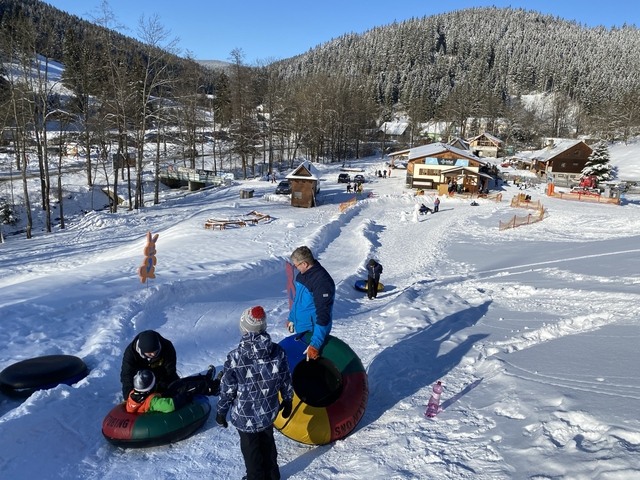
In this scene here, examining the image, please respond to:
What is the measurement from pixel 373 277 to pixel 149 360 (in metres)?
7.97

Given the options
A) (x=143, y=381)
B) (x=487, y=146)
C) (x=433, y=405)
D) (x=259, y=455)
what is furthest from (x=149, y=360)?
(x=487, y=146)

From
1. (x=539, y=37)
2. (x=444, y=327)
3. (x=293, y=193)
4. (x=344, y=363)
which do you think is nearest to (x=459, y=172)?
(x=293, y=193)

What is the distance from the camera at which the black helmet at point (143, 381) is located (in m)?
5.09

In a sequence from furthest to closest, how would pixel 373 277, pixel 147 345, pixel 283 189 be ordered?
1. pixel 283 189
2. pixel 373 277
3. pixel 147 345

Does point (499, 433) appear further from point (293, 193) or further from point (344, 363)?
point (293, 193)

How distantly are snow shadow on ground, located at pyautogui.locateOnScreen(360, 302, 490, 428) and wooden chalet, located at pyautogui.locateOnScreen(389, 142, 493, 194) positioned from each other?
34.3 meters

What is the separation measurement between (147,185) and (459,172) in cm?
3261

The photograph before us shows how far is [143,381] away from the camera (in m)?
5.12

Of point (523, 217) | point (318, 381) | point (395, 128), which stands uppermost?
point (395, 128)

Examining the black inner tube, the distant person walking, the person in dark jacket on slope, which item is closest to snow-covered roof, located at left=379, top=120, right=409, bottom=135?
the distant person walking

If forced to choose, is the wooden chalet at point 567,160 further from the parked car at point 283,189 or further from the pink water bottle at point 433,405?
the pink water bottle at point 433,405

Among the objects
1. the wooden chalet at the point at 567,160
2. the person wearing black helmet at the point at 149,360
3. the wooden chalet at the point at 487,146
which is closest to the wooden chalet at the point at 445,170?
the wooden chalet at the point at 567,160

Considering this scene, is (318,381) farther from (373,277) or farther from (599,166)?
(599,166)

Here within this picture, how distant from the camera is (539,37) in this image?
6831 inches
